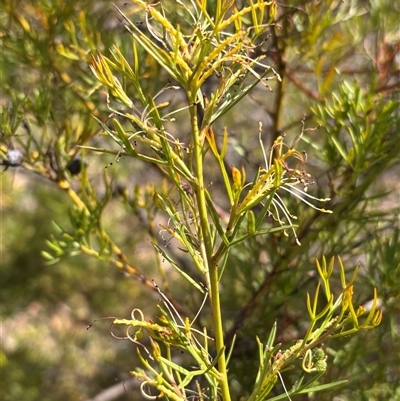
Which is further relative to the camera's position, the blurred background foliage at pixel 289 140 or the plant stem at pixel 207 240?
the blurred background foliage at pixel 289 140

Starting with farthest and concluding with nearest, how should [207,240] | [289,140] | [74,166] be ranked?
1. [289,140]
2. [74,166]
3. [207,240]

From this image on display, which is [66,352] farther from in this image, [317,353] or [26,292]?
[317,353]

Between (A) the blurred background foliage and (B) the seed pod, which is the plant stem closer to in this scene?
(A) the blurred background foliage

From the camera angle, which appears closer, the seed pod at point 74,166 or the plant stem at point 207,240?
the plant stem at point 207,240

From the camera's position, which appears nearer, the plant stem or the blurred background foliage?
the plant stem

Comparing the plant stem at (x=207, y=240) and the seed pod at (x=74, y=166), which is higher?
the plant stem at (x=207, y=240)

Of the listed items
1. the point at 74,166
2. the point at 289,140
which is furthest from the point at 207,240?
the point at 289,140

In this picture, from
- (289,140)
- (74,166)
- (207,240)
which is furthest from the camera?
(289,140)

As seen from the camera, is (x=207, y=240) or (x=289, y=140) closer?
(x=207, y=240)

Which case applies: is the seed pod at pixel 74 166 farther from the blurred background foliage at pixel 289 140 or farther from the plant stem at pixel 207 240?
the plant stem at pixel 207 240

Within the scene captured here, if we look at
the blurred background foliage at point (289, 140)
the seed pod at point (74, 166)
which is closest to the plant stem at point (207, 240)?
the blurred background foliage at point (289, 140)

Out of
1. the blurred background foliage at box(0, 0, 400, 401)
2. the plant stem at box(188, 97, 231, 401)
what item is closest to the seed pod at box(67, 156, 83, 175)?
the blurred background foliage at box(0, 0, 400, 401)

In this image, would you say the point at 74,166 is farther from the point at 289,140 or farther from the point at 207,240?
the point at 289,140
